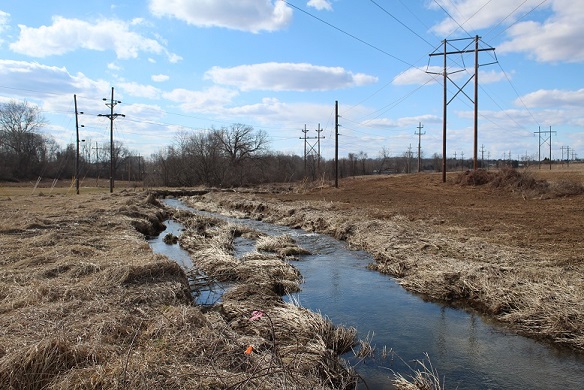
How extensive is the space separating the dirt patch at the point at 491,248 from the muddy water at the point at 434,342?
56 centimetres

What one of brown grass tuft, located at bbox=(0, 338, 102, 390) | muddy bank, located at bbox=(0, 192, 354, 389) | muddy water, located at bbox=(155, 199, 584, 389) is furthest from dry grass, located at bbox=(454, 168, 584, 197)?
brown grass tuft, located at bbox=(0, 338, 102, 390)

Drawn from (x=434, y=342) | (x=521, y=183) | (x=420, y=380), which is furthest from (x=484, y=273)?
(x=521, y=183)

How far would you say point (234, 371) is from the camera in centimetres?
485

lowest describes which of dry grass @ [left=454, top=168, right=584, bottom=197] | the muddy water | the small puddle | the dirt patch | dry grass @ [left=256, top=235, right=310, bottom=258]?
the muddy water

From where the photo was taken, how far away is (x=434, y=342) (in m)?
7.09

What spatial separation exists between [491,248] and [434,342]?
5.72 m

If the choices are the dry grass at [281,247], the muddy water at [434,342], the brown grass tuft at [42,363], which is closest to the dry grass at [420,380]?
the muddy water at [434,342]

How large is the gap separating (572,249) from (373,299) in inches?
229

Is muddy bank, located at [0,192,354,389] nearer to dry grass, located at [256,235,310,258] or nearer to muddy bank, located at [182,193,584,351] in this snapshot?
dry grass, located at [256,235,310,258]

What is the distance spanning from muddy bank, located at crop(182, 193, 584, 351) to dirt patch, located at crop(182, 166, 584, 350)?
0.02 metres

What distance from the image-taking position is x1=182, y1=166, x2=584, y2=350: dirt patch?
7.70 meters

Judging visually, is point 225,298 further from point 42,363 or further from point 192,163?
point 192,163

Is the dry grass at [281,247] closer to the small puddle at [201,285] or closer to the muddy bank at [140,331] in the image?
the small puddle at [201,285]

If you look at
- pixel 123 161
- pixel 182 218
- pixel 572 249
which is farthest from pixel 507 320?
pixel 123 161
